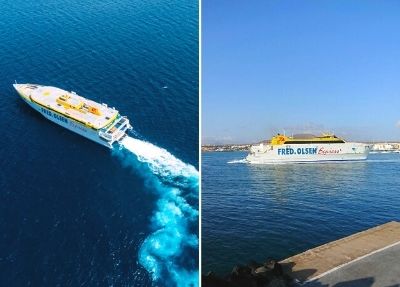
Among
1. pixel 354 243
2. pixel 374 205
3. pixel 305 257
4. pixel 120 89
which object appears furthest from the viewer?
pixel 374 205

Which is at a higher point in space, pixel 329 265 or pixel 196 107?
pixel 196 107

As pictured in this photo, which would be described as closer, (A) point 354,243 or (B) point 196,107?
(B) point 196,107

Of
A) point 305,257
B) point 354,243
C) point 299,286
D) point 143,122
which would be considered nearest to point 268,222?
point 354,243

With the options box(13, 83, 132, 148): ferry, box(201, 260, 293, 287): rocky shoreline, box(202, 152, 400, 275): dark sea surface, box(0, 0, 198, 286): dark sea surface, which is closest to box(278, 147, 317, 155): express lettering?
box(202, 152, 400, 275): dark sea surface

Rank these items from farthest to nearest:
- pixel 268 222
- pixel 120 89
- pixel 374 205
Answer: pixel 374 205
pixel 268 222
pixel 120 89

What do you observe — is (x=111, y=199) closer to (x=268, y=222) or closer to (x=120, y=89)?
(x=120, y=89)

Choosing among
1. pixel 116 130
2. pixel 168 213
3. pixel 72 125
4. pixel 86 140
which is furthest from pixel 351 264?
pixel 72 125

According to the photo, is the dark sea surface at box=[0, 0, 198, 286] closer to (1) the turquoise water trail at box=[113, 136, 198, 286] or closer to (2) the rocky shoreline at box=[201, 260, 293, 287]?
(1) the turquoise water trail at box=[113, 136, 198, 286]
